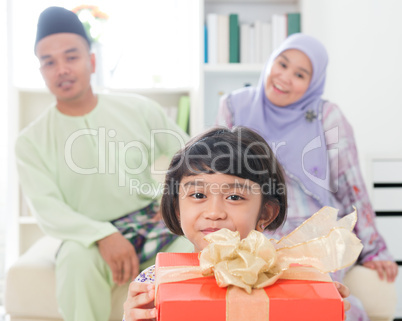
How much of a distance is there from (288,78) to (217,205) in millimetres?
924

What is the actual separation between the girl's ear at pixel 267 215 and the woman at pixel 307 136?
496 millimetres

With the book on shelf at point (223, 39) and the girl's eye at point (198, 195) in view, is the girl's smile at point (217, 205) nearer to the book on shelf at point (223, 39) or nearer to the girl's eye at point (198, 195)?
the girl's eye at point (198, 195)

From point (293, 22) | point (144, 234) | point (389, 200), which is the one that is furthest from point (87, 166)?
point (389, 200)

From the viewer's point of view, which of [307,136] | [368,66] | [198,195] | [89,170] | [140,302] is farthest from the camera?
[368,66]

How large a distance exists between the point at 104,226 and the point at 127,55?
1449mm

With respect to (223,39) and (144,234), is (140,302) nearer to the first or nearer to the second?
(144,234)

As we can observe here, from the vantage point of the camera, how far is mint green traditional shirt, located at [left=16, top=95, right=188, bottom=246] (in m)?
1.51

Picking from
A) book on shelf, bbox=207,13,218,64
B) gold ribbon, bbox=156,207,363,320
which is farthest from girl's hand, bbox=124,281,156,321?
book on shelf, bbox=207,13,218,64

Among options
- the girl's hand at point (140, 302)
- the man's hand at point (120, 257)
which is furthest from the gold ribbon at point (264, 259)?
the man's hand at point (120, 257)

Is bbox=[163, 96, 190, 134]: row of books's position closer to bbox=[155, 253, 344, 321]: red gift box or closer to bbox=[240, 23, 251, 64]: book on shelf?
bbox=[240, 23, 251, 64]: book on shelf

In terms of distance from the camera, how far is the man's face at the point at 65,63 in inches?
60.6

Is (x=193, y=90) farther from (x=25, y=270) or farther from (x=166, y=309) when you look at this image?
(x=166, y=309)

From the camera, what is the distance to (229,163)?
94cm

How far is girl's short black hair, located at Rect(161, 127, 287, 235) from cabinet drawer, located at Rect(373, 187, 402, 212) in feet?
4.87
